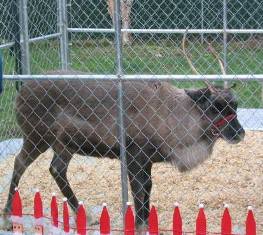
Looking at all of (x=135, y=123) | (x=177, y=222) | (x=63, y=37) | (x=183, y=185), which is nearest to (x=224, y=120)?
(x=135, y=123)

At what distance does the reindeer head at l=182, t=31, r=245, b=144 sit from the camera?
5129 mm

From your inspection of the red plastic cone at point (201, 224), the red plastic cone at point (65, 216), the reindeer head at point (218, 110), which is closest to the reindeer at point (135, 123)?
the reindeer head at point (218, 110)

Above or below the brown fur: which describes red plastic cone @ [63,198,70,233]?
below

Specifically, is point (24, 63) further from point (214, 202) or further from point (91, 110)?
point (214, 202)

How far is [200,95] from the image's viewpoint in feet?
17.0

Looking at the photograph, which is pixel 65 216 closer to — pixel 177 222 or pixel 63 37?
pixel 177 222

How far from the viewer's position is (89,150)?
5391mm

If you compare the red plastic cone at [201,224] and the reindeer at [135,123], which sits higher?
the reindeer at [135,123]

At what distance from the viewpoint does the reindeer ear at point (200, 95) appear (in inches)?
203

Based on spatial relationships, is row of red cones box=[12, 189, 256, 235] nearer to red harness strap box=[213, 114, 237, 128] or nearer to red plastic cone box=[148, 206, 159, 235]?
red plastic cone box=[148, 206, 159, 235]

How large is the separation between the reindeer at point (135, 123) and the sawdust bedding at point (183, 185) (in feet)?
1.73

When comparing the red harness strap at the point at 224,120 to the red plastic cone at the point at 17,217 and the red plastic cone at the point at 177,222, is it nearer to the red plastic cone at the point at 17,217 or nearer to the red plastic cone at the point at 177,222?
the red plastic cone at the point at 177,222

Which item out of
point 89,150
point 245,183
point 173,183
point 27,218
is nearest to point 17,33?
point 89,150

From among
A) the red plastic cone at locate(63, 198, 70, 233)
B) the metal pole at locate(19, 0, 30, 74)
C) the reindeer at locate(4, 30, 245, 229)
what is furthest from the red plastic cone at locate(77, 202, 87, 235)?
the metal pole at locate(19, 0, 30, 74)
